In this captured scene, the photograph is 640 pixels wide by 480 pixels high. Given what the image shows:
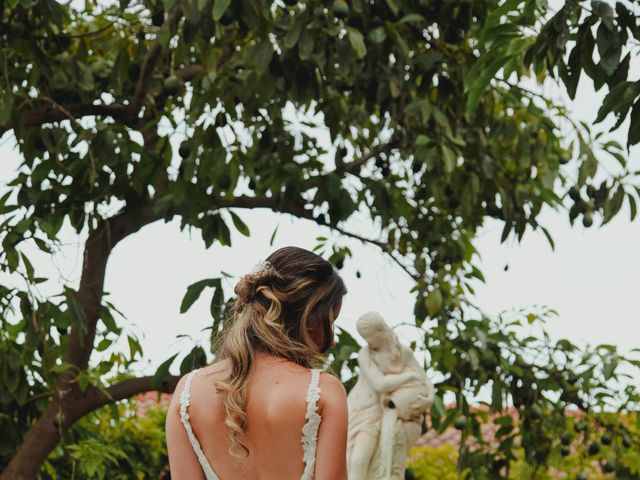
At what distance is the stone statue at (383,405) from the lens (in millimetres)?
6004

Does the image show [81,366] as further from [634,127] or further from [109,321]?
[634,127]

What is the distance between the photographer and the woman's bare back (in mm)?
2449

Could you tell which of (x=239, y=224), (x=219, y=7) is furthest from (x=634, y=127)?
(x=239, y=224)

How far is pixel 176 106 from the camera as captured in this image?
26.9 feet

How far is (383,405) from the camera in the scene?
240 inches

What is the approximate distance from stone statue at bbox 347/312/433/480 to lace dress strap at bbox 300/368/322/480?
3.53m

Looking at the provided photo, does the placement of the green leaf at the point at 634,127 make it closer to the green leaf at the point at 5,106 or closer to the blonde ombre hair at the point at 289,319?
the blonde ombre hair at the point at 289,319

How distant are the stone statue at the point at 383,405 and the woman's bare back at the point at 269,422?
352 cm

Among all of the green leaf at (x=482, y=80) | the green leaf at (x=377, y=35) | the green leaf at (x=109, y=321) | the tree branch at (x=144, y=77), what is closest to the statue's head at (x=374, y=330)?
the green leaf at (x=377, y=35)

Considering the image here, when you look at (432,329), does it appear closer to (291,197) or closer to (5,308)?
(291,197)

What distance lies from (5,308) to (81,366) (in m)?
1.78

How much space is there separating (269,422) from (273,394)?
51 millimetres

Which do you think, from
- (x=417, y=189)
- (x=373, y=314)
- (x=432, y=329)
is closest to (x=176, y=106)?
(x=417, y=189)

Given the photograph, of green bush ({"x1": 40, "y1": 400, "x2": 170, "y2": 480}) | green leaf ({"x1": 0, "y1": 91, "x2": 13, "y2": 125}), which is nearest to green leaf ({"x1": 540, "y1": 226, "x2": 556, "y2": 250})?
green leaf ({"x1": 0, "y1": 91, "x2": 13, "y2": 125})
